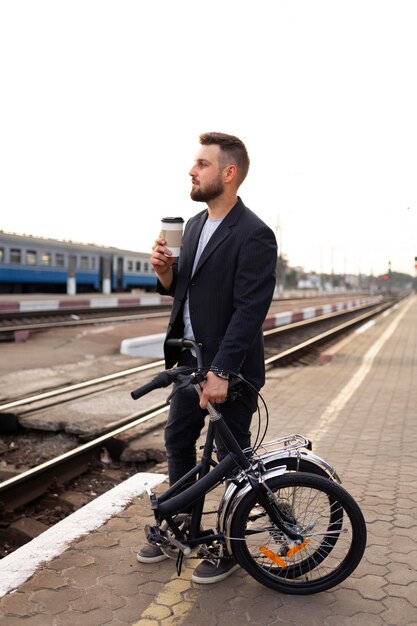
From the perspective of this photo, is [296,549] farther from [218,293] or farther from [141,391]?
[218,293]

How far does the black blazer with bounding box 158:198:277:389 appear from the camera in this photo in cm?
293

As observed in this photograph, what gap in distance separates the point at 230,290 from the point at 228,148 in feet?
2.17

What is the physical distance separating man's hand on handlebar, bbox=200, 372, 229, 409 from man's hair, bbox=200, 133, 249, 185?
98 cm

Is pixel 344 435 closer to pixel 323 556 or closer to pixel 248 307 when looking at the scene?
pixel 323 556

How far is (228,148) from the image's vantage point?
9.87ft

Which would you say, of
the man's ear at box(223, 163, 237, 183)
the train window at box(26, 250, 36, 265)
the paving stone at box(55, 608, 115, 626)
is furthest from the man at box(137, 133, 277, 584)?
the train window at box(26, 250, 36, 265)

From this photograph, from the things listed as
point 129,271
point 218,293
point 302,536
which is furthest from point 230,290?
point 129,271

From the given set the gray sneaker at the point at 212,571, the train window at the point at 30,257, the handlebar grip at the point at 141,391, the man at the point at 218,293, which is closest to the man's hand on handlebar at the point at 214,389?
the man at the point at 218,293

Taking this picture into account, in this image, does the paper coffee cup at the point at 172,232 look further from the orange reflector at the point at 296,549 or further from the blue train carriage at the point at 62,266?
the blue train carriage at the point at 62,266

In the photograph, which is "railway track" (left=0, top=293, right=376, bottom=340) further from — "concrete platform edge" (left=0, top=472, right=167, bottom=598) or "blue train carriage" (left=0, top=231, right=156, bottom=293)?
"concrete platform edge" (left=0, top=472, right=167, bottom=598)

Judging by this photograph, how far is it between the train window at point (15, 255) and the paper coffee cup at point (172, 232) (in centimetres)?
2812

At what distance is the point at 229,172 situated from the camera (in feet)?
9.97

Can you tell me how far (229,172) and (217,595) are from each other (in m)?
1.97

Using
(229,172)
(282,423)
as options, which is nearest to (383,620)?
(229,172)
